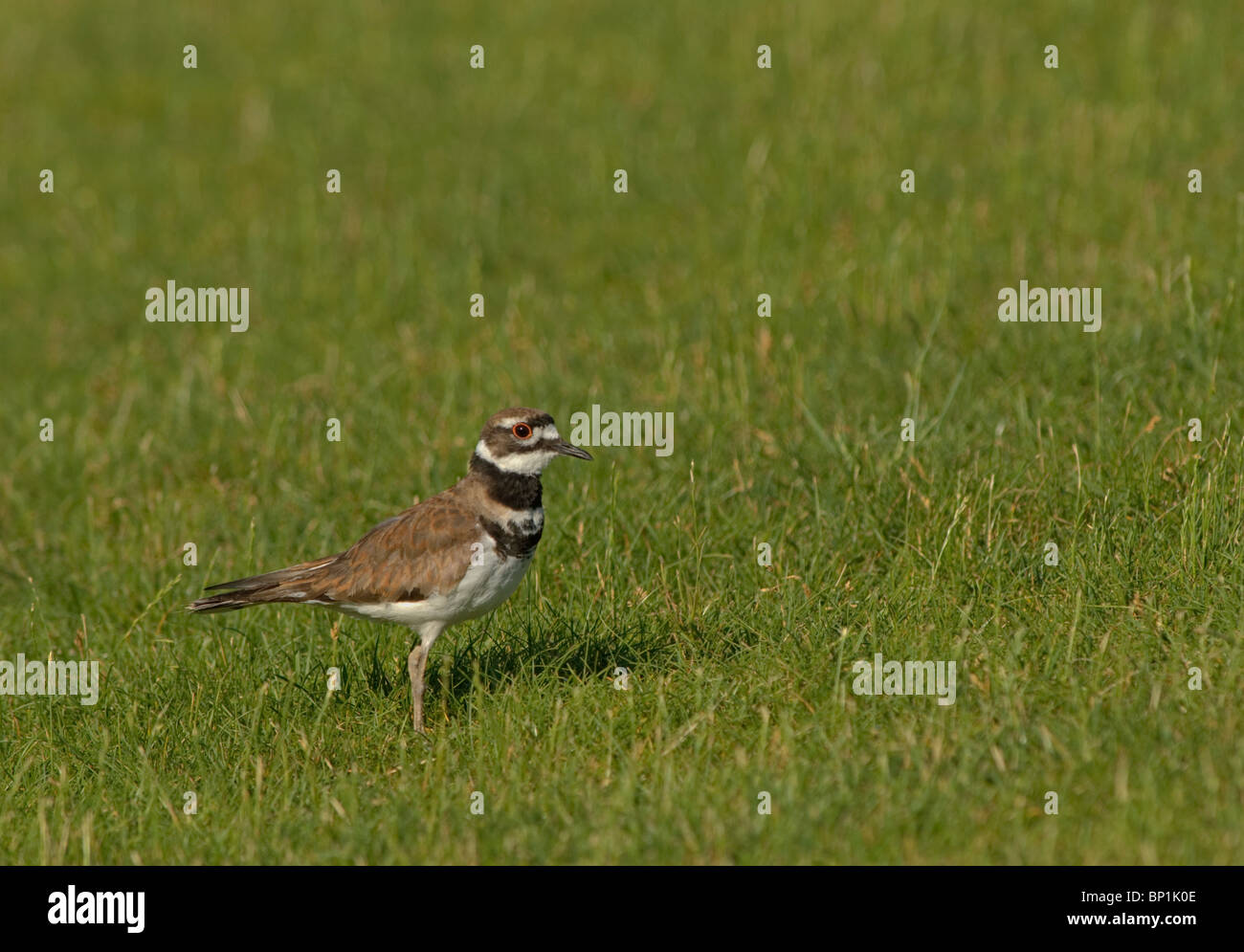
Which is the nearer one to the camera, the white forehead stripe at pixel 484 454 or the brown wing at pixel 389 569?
the brown wing at pixel 389 569

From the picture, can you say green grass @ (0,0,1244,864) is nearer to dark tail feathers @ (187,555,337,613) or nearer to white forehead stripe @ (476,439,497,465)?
dark tail feathers @ (187,555,337,613)

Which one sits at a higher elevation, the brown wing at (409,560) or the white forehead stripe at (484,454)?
the white forehead stripe at (484,454)

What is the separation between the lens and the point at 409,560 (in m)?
7.89

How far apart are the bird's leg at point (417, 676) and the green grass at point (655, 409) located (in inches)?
6.7

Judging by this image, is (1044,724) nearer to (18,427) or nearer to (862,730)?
(862,730)

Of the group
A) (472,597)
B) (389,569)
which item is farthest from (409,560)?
(472,597)

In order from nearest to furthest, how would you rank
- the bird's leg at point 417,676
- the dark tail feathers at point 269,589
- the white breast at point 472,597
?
the white breast at point 472,597 < the bird's leg at point 417,676 < the dark tail feathers at point 269,589

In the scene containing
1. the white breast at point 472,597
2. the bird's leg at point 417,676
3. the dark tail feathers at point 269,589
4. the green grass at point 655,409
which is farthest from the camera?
the dark tail feathers at point 269,589

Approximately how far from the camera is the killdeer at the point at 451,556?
7781 millimetres

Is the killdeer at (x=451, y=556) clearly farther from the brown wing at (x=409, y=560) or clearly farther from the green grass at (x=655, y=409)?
the green grass at (x=655, y=409)

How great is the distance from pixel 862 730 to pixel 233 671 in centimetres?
385

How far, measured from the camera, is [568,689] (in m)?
7.80

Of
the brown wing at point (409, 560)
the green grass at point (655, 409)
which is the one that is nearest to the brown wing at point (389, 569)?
the brown wing at point (409, 560)

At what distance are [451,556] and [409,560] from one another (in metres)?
0.27
